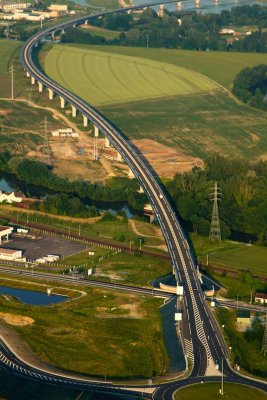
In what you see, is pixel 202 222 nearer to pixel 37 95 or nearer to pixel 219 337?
pixel 219 337

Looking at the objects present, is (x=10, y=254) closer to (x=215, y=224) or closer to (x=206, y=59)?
(x=215, y=224)

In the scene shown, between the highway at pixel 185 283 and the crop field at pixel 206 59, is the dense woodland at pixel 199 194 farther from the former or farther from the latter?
the crop field at pixel 206 59

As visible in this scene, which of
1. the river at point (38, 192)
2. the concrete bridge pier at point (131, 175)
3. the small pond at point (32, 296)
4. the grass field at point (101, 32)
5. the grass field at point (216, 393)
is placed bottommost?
the river at point (38, 192)

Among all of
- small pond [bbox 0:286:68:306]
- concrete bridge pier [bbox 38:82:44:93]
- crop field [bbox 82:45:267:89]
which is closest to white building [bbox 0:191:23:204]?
small pond [bbox 0:286:68:306]

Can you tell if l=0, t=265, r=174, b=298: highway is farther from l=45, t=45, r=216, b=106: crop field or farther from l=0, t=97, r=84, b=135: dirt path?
l=45, t=45, r=216, b=106: crop field

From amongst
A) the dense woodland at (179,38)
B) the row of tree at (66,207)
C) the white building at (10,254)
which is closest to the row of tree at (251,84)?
the dense woodland at (179,38)

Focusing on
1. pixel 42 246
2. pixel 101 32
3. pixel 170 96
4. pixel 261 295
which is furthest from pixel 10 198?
pixel 101 32

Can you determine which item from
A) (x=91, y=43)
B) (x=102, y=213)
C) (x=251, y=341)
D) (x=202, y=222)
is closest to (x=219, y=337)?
(x=251, y=341)
